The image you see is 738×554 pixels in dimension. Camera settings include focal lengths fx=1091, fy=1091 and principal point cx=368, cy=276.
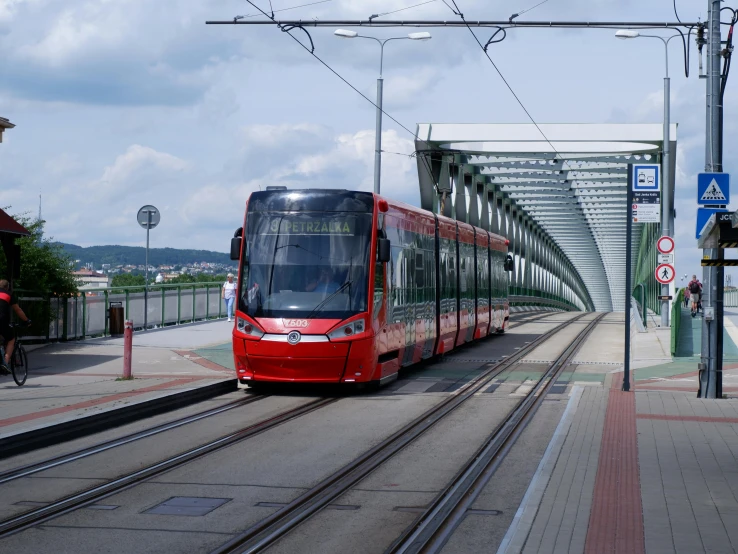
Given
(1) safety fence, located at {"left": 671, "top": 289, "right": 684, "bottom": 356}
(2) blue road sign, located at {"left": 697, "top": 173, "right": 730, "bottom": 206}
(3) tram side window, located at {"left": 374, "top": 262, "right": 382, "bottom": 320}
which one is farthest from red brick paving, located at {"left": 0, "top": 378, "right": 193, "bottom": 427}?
(1) safety fence, located at {"left": 671, "top": 289, "right": 684, "bottom": 356}

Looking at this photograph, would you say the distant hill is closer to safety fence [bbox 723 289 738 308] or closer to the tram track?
safety fence [bbox 723 289 738 308]

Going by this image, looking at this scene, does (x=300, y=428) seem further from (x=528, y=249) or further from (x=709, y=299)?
(x=528, y=249)

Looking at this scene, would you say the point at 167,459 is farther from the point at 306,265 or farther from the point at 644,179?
the point at 644,179

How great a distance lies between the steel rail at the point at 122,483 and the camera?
762 centimetres

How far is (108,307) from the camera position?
2709 centimetres

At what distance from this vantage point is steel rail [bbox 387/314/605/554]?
708 centimetres

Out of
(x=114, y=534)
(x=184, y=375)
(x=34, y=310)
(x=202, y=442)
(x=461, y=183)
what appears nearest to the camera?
(x=114, y=534)

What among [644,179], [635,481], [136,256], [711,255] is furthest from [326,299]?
[136,256]

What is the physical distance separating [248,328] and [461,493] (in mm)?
7425

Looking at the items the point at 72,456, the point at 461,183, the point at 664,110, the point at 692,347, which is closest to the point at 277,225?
the point at 72,456

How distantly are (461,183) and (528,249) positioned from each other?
37.0m

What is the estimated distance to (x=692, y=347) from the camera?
25062 millimetres

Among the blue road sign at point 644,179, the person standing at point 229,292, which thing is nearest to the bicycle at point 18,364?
the blue road sign at point 644,179

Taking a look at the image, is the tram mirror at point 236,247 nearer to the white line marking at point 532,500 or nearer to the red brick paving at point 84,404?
the red brick paving at point 84,404
